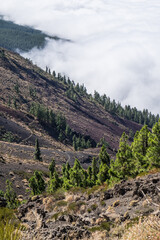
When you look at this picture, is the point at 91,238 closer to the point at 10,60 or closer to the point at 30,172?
the point at 30,172

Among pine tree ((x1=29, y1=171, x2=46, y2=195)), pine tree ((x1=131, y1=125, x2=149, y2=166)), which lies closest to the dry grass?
pine tree ((x1=131, y1=125, x2=149, y2=166))

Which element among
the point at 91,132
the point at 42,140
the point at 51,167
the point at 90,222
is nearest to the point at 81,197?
the point at 90,222

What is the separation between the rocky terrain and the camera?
371 inches

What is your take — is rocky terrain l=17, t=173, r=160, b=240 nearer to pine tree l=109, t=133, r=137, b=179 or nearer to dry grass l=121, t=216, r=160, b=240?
dry grass l=121, t=216, r=160, b=240

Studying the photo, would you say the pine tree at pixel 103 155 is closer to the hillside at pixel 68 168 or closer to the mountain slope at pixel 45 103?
the hillside at pixel 68 168

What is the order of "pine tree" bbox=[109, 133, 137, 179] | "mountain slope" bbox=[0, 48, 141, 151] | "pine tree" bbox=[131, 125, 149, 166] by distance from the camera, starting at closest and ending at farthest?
"pine tree" bbox=[131, 125, 149, 166] < "pine tree" bbox=[109, 133, 137, 179] < "mountain slope" bbox=[0, 48, 141, 151]

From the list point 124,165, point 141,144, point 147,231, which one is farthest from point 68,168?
point 147,231

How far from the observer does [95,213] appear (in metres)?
14.6

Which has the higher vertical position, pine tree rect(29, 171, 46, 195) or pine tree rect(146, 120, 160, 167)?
pine tree rect(146, 120, 160, 167)

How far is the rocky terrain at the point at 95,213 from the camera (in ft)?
30.9

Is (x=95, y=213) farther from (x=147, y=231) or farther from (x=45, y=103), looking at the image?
(x=45, y=103)

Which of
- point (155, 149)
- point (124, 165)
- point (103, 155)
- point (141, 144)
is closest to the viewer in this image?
point (155, 149)

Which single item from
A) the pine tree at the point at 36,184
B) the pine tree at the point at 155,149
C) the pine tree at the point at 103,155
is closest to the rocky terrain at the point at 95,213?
the pine tree at the point at 155,149

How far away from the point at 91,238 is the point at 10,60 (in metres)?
210
